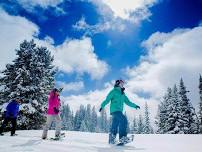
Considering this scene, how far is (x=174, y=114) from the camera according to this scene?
46.9 meters

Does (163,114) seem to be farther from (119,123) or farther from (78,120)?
(78,120)

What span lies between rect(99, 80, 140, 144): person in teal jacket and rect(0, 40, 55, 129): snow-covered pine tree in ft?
64.6

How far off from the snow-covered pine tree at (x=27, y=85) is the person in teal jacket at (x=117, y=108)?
19684 millimetres

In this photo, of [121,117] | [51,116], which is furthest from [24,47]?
[121,117]

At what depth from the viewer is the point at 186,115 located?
4756 centimetres

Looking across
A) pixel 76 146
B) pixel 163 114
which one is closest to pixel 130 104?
pixel 76 146

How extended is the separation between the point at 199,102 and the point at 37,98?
36600 millimetres

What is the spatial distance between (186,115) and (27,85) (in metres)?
28.4

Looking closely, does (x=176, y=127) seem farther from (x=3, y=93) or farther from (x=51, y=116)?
(x=51, y=116)

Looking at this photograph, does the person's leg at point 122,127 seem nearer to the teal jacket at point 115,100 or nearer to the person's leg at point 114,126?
the person's leg at point 114,126

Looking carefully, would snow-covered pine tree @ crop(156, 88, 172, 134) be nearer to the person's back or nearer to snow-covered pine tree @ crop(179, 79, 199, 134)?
snow-covered pine tree @ crop(179, 79, 199, 134)

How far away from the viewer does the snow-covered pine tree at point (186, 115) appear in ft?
152

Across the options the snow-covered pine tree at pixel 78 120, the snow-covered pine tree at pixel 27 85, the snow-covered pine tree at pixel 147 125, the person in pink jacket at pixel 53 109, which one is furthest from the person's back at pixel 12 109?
the snow-covered pine tree at pixel 78 120

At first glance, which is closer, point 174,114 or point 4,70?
point 4,70
